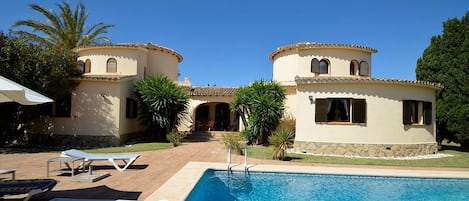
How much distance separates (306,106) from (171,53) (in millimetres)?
15974

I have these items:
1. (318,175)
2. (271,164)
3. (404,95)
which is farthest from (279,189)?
(404,95)

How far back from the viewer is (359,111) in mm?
18891

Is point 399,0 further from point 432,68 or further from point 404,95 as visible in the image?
point 432,68

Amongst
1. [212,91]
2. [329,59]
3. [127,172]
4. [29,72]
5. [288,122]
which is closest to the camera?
[127,172]

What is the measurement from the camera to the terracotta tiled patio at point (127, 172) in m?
8.90

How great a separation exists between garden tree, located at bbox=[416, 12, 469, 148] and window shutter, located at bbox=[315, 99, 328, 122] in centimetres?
985

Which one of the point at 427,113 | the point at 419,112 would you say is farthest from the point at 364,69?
the point at 427,113

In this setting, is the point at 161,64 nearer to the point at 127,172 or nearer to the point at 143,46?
the point at 143,46

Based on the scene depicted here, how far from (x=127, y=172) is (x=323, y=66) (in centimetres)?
1787

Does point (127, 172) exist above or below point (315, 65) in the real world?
below

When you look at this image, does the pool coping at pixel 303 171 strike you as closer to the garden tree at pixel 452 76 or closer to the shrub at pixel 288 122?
the garden tree at pixel 452 76

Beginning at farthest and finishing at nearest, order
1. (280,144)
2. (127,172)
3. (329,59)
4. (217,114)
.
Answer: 1. (217,114)
2. (329,59)
3. (280,144)
4. (127,172)

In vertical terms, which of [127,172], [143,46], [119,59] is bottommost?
[127,172]

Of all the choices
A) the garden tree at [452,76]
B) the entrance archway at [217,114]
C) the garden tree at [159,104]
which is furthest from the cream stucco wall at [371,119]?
the entrance archway at [217,114]
